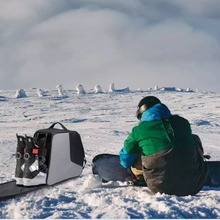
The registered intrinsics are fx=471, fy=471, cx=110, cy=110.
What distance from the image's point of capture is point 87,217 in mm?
4070

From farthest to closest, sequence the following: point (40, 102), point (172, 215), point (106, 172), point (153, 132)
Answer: point (40, 102) → point (106, 172) → point (153, 132) → point (172, 215)

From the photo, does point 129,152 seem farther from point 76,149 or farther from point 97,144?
point 97,144

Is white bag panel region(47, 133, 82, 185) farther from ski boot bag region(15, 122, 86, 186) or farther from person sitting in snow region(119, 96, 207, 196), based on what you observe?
person sitting in snow region(119, 96, 207, 196)

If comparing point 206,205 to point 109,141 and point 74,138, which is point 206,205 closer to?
point 74,138

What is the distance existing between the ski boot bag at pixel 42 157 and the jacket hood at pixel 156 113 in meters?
1.17

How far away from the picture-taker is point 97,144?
1035cm

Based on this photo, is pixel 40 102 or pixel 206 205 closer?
pixel 206 205

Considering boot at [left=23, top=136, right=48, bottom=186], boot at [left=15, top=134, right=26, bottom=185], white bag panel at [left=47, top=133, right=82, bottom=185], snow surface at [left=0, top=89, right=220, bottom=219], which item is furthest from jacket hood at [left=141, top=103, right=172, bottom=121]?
boot at [left=15, top=134, right=26, bottom=185]

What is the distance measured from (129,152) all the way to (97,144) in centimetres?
545

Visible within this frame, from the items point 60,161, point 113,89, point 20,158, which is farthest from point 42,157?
point 113,89

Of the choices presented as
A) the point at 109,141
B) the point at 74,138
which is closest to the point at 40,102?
the point at 109,141

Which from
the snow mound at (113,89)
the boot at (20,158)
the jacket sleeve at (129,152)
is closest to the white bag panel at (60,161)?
the boot at (20,158)

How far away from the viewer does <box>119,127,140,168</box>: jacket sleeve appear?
4.82 metres

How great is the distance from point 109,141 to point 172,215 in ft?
22.7
